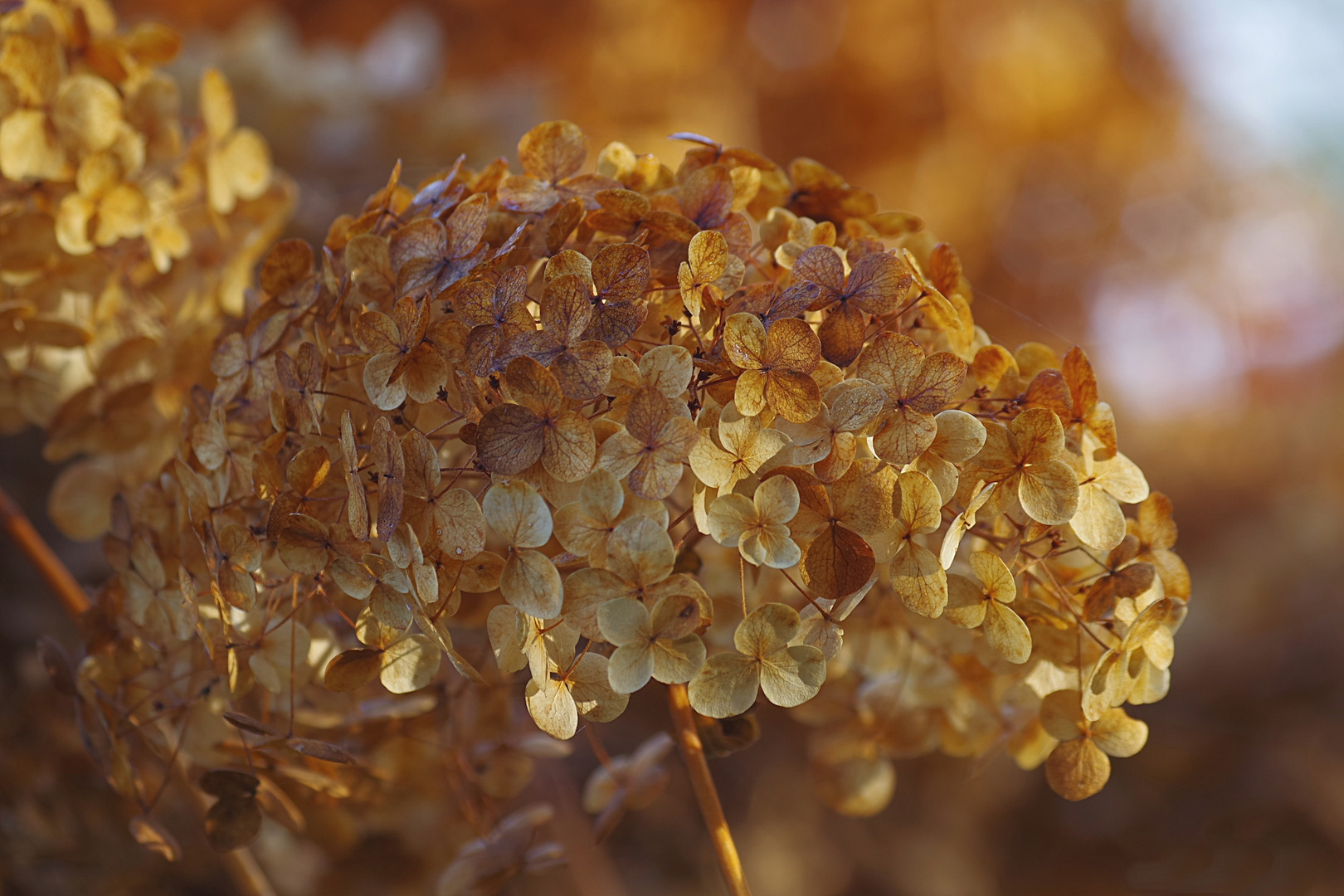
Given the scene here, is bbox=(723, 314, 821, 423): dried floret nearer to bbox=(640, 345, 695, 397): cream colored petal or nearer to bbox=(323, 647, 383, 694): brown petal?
bbox=(640, 345, 695, 397): cream colored petal

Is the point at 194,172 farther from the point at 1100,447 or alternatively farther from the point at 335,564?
the point at 1100,447

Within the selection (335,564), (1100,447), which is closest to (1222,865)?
(1100,447)

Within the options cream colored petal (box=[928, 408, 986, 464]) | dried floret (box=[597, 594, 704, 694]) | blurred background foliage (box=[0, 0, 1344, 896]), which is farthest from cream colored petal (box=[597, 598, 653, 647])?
blurred background foliage (box=[0, 0, 1344, 896])

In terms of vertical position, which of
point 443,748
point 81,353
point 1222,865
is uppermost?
point 81,353

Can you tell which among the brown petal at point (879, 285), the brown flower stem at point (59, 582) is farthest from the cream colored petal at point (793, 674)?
the brown flower stem at point (59, 582)

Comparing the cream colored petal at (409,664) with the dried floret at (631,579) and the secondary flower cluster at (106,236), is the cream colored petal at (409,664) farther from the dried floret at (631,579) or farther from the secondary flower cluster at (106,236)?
the secondary flower cluster at (106,236)
